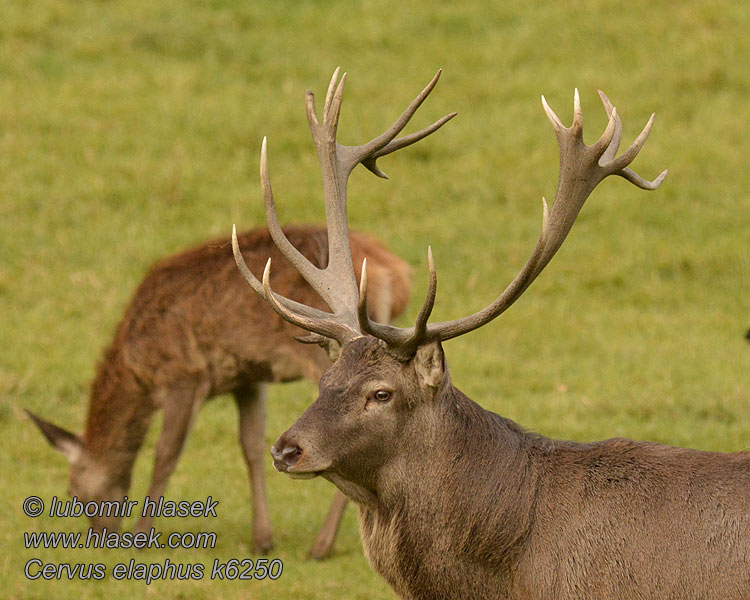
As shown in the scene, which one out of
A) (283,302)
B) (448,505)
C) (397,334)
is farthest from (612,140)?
(448,505)

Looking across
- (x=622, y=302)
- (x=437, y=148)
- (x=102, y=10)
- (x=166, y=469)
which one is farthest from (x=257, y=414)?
(x=102, y=10)

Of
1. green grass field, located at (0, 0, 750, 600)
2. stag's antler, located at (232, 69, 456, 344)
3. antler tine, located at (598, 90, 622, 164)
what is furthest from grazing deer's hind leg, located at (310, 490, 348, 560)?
antler tine, located at (598, 90, 622, 164)

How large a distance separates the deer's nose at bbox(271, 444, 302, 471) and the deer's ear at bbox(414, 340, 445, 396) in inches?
21.3

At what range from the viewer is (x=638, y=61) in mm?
13742

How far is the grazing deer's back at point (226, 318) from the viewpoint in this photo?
7242 mm

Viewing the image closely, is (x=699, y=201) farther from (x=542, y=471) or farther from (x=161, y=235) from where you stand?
(x=542, y=471)

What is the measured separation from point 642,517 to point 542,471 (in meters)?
0.43

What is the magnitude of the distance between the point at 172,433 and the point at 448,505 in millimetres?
3099

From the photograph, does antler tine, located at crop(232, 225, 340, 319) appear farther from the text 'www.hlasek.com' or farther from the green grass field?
the text 'www.hlasek.com'

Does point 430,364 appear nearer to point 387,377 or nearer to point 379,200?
point 387,377

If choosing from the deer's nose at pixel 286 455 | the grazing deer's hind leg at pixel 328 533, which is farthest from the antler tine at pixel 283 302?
the grazing deer's hind leg at pixel 328 533

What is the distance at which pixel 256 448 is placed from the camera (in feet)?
25.1

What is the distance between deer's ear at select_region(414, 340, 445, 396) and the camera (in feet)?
15.0

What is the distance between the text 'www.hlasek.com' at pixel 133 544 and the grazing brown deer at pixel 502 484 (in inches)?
81.3
